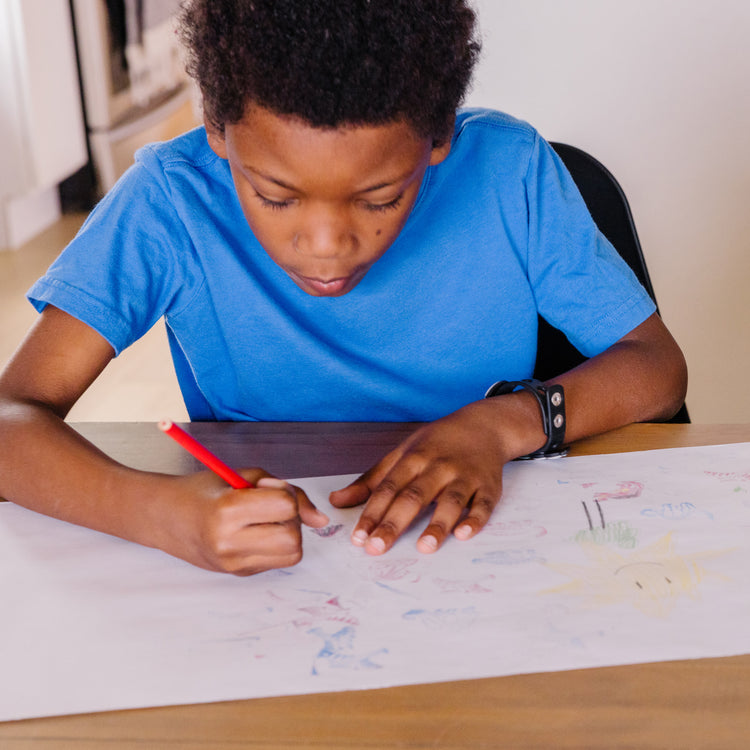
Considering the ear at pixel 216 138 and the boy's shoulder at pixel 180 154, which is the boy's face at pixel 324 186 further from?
the boy's shoulder at pixel 180 154

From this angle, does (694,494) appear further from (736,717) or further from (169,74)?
(169,74)

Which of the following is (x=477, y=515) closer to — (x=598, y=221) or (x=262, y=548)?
(x=262, y=548)

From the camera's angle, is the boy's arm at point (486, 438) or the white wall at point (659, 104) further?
the white wall at point (659, 104)

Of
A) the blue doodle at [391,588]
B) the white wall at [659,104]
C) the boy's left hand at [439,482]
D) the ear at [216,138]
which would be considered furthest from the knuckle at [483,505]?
the white wall at [659,104]

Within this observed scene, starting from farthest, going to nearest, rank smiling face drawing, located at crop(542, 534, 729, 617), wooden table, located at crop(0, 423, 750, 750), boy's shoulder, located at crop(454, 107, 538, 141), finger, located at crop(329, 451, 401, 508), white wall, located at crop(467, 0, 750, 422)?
white wall, located at crop(467, 0, 750, 422) < boy's shoulder, located at crop(454, 107, 538, 141) < finger, located at crop(329, 451, 401, 508) < smiling face drawing, located at crop(542, 534, 729, 617) < wooden table, located at crop(0, 423, 750, 750)

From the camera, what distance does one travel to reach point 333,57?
1.91ft

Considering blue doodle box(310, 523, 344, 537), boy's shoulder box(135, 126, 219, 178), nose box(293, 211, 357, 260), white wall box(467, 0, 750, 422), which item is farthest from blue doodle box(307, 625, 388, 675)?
white wall box(467, 0, 750, 422)

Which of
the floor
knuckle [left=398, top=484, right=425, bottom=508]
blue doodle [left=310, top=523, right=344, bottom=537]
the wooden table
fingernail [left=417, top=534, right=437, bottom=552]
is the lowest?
the floor

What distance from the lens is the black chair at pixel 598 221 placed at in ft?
3.37

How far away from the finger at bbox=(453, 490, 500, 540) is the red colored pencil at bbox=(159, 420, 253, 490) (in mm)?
151

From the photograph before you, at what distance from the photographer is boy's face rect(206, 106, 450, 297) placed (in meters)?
0.60

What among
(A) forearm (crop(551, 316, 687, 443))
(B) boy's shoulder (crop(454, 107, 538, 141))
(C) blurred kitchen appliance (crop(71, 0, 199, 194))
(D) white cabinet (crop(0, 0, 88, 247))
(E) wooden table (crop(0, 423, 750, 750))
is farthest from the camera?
(C) blurred kitchen appliance (crop(71, 0, 199, 194))

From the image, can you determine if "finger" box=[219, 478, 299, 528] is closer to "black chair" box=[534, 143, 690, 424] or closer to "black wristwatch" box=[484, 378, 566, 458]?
"black wristwatch" box=[484, 378, 566, 458]

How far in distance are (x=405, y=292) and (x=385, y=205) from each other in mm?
222
